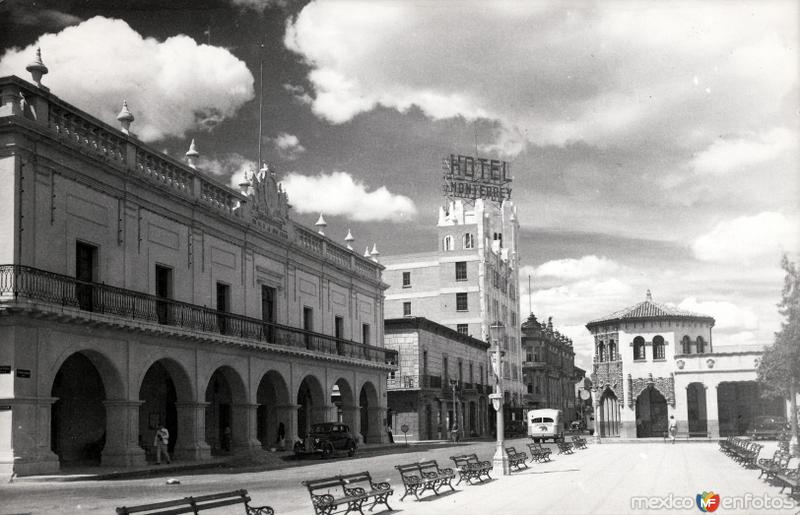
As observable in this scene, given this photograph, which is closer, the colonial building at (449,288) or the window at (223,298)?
the window at (223,298)

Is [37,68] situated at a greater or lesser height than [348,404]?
greater

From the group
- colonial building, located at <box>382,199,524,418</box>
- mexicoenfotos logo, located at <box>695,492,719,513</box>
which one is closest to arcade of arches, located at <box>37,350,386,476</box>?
mexicoenfotos logo, located at <box>695,492,719,513</box>

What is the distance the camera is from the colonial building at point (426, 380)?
163ft

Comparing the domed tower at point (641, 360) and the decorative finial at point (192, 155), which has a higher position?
the decorative finial at point (192, 155)

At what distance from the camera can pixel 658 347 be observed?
4944 centimetres

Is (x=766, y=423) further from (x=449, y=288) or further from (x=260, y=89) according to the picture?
(x=260, y=89)

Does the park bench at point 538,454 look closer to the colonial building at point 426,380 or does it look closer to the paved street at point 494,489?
the paved street at point 494,489

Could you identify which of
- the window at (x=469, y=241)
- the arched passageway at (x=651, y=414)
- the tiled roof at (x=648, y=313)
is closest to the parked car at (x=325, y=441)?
the tiled roof at (x=648, y=313)

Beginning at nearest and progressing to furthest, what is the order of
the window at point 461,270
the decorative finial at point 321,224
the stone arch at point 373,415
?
1. the decorative finial at point 321,224
2. the stone arch at point 373,415
3. the window at point 461,270

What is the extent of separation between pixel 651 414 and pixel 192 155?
3485cm

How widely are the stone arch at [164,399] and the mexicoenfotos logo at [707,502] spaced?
15972 mm

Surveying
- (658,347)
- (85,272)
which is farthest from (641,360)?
(85,272)

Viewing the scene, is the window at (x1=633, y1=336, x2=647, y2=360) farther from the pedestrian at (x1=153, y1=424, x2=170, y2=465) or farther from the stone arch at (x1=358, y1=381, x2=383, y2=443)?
the pedestrian at (x1=153, y1=424, x2=170, y2=465)

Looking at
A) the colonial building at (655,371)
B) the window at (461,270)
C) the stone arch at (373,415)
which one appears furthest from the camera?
the window at (461,270)
